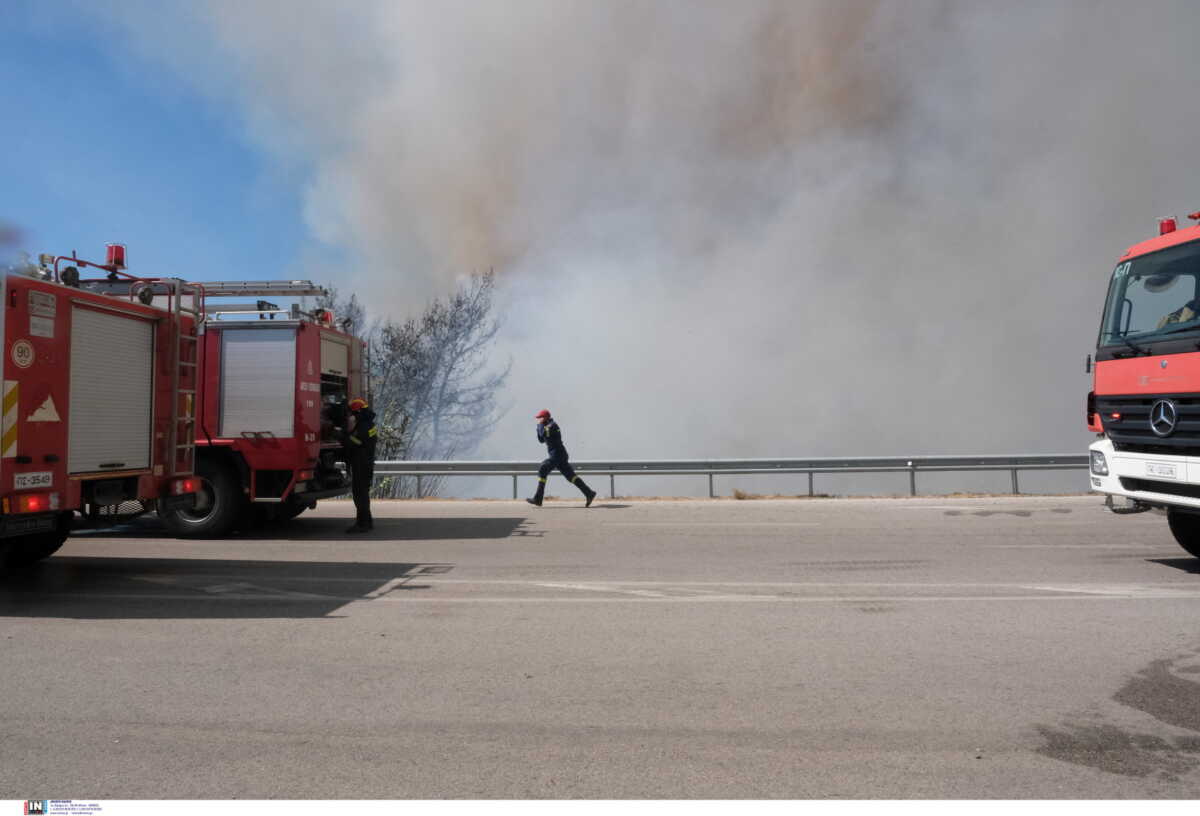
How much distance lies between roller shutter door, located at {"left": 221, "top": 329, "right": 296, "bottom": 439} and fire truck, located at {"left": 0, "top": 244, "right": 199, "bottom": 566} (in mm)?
1667

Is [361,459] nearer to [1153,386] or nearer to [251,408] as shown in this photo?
[251,408]

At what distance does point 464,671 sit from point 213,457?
6.59 metres

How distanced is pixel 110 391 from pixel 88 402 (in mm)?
281

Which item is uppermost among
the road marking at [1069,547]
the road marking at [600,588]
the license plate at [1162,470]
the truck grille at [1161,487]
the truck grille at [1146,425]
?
the truck grille at [1146,425]

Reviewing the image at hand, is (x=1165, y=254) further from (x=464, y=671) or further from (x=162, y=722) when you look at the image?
(x=162, y=722)

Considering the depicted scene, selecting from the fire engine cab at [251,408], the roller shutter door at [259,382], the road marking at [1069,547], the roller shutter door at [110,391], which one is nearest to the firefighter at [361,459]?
the fire engine cab at [251,408]

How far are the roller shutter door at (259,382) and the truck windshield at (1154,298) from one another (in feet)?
27.3

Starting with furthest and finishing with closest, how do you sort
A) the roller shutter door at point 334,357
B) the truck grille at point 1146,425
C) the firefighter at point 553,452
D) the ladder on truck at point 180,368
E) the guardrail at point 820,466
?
the guardrail at point 820,466 → the firefighter at point 553,452 → the roller shutter door at point 334,357 → the ladder on truck at point 180,368 → the truck grille at point 1146,425

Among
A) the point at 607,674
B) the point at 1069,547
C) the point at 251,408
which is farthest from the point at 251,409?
the point at 1069,547

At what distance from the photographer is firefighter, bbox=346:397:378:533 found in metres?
9.97

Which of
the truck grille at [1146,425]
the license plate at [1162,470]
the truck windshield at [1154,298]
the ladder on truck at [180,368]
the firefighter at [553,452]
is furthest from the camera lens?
the firefighter at [553,452]

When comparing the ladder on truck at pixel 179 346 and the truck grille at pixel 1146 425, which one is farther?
the ladder on truck at pixel 179 346

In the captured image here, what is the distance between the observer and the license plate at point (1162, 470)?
630 cm

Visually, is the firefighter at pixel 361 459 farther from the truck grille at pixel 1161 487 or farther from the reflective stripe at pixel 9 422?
the truck grille at pixel 1161 487
